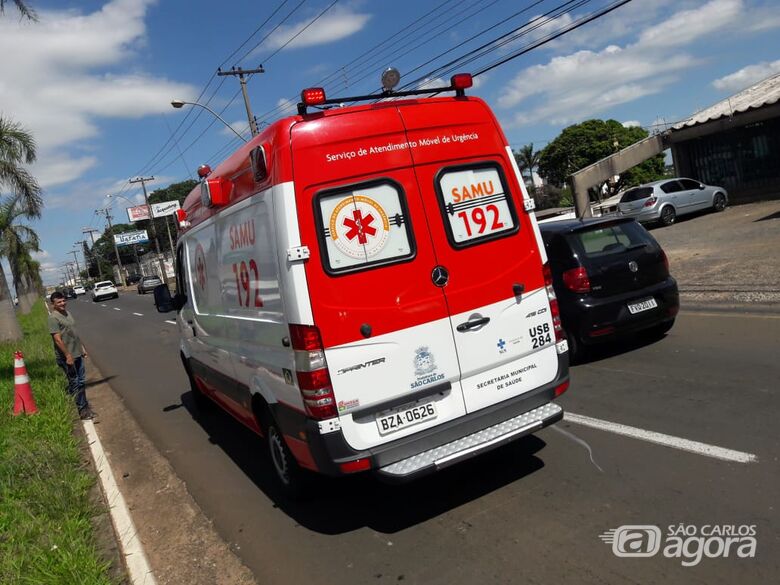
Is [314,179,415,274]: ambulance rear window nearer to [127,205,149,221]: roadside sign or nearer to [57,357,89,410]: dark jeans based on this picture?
[57,357,89,410]: dark jeans

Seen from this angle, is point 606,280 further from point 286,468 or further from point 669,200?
point 669,200

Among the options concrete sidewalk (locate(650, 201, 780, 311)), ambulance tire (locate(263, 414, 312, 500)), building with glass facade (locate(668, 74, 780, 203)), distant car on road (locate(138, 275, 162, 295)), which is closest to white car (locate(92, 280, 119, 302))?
distant car on road (locate(138, 275, 162, 295))

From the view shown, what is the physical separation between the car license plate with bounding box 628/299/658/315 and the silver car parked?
1497 centimetres

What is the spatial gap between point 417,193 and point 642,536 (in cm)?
246

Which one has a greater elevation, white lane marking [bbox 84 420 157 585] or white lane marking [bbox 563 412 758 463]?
white lane marking [bbox 84 420 157 585]

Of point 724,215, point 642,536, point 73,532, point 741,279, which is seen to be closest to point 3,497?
point 73,532

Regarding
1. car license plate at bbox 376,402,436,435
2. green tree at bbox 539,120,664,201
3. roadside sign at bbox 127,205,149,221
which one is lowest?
car license plate at bbox 376,402,436,435

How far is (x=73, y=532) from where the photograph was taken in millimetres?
4645

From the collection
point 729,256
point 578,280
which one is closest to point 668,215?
point 729,256

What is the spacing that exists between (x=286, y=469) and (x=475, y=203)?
7.94 ft

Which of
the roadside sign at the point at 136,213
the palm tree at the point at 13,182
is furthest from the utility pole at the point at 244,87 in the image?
the roadside sign at the point at 136,213

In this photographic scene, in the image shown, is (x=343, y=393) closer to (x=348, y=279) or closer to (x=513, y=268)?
(x=348, y=279)

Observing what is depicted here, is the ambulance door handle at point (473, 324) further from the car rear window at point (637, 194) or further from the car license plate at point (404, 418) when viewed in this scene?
the car rear window at point (637, 194)

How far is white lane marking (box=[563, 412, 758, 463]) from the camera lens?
4293 mm
